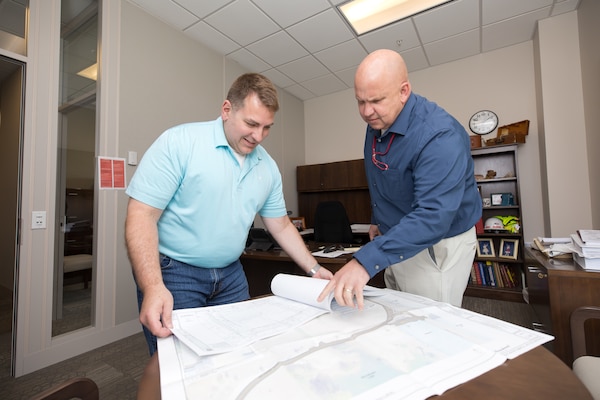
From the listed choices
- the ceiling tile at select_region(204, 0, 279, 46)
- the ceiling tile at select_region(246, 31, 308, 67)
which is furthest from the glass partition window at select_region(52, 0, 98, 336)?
the ceiling tile at select_region(246, 31, 308, 67)

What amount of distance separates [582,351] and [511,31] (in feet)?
11.4

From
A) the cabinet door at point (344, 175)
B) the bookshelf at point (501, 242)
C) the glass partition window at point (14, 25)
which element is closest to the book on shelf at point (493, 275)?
the bookshelf at point (501, 242)

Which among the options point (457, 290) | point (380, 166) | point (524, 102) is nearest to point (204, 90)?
point (380, 166)

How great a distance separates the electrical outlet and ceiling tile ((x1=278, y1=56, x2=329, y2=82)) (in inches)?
119

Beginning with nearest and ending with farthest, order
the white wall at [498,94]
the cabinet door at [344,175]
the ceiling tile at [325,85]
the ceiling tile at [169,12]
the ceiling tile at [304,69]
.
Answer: the ceiling tile at [169,12], the white wall at [498,94], the ceiling tile at [304,69], the cabinet door at [344,175], the ceiling tile at [325,85]

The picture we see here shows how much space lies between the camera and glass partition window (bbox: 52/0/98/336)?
224 centimetres

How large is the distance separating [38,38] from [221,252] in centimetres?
227

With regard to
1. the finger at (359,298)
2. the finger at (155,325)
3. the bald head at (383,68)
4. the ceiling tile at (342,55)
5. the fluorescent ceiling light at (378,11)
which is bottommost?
the finger at (155,325)

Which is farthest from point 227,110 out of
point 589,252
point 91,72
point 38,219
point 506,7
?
point 506,7

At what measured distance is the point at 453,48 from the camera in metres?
3.54

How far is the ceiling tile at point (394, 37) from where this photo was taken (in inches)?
122

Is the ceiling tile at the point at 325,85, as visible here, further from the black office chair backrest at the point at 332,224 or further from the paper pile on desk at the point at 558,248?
the paper pile on desk at the point at 558,248

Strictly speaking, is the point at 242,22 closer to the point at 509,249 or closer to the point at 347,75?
the point at 347,75

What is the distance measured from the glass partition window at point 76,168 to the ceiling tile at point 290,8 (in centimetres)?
143
